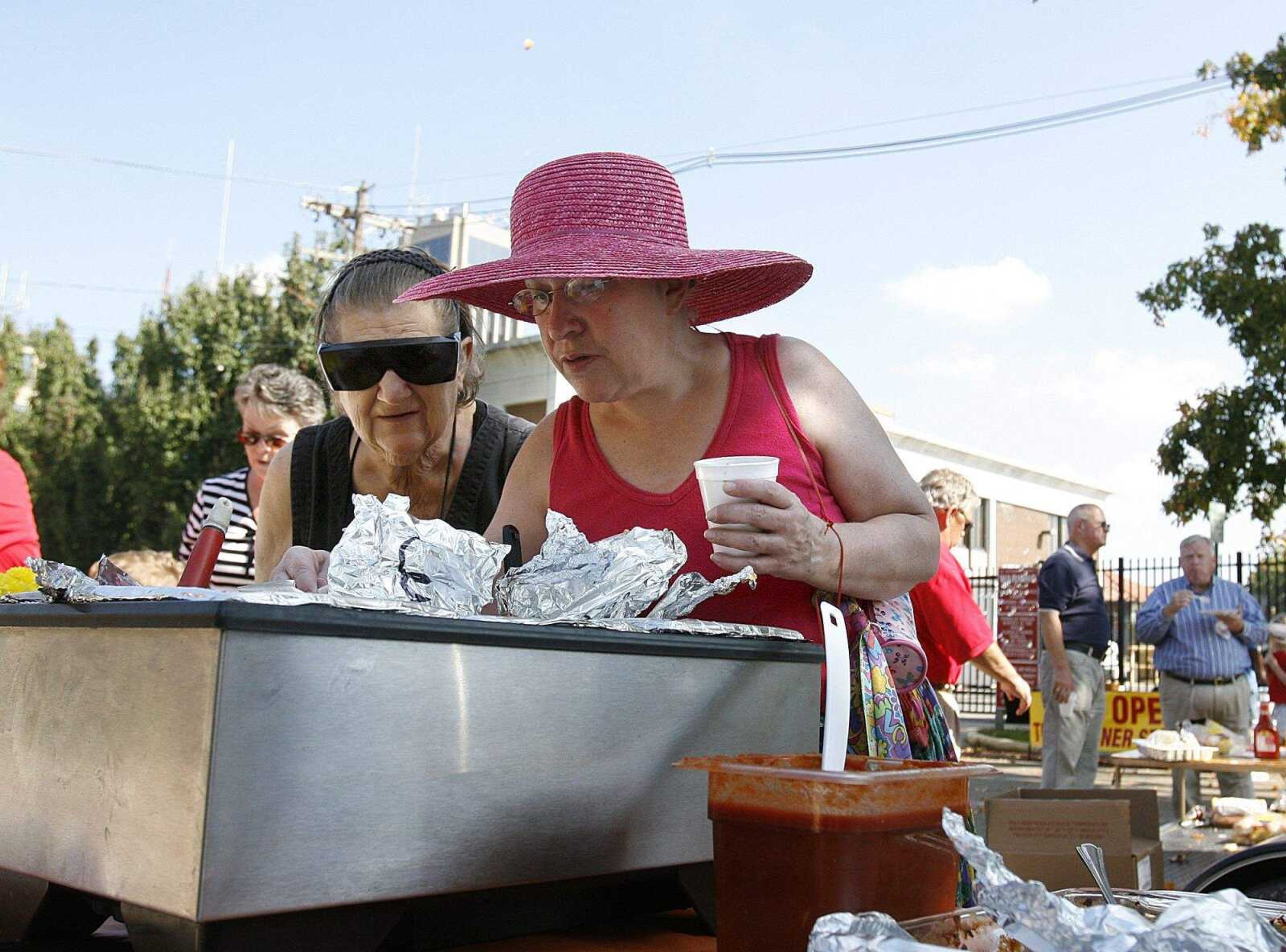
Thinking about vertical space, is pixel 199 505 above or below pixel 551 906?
above

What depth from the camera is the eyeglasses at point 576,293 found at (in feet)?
4.39

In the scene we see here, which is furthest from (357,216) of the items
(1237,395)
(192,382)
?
(1237,395)

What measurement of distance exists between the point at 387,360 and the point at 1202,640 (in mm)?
6360

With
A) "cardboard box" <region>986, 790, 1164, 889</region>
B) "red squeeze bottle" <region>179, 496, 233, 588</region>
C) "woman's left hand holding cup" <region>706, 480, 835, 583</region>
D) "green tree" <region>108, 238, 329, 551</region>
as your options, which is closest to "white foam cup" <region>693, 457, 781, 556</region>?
"woman's left hand holding cup" <region>706, 480, 835, 583</region>

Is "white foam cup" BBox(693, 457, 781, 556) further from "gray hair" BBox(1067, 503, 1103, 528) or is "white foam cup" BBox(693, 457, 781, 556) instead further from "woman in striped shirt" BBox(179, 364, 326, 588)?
"gray hair" BBox(1067, 503, 1103, 528)

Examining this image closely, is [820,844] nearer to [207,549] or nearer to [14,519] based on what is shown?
[207,549]

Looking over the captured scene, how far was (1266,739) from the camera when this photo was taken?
18.8 ft

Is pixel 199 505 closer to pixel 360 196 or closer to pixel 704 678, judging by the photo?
pixel 704 678

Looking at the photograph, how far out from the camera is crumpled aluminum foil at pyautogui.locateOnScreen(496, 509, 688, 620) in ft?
3.82

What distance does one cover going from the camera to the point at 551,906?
1009 millimetres

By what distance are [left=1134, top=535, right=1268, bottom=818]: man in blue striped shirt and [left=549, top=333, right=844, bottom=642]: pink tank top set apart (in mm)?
6201

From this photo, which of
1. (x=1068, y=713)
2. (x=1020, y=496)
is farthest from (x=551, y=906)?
(x=1020, y=496)

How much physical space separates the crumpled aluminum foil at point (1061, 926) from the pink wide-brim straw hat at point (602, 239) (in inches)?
33.0

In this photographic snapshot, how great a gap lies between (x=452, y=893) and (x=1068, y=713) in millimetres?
6247
